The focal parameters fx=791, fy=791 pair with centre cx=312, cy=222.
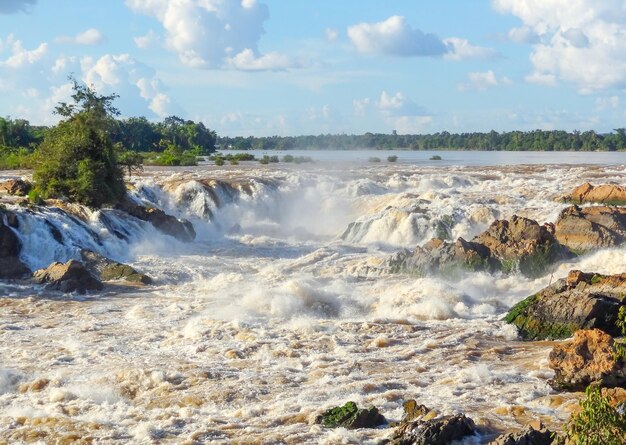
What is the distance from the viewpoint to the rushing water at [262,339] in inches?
418

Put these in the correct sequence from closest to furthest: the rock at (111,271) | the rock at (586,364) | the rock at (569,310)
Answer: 1. the rock at (586,364)
2. the rock at (569,310)
3. the rock at (111,271)

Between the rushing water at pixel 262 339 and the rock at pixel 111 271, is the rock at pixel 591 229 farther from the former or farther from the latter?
the rock at pixel 111 271

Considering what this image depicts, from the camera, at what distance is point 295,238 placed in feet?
100

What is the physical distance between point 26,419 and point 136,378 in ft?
6.65

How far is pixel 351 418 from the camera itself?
10.1 metres

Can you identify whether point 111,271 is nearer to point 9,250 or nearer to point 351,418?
point 9,250

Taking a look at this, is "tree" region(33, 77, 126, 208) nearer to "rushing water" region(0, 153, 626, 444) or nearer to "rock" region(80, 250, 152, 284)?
"rushing water" region(0, 153, 626, 444)

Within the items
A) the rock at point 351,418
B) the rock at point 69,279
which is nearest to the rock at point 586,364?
the rock at point 351,418

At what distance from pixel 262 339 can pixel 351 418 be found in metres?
4.60

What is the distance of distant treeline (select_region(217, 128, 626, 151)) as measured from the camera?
102 metres

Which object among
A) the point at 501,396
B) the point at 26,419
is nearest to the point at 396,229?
the point at 501,396

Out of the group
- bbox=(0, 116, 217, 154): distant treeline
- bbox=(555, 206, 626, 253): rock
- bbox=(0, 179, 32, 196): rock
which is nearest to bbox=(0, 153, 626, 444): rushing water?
bbox=(555, 206, 626, 253): rock

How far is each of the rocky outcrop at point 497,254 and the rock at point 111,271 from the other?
675 cm

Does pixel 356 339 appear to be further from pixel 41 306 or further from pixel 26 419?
pixel 41 306
